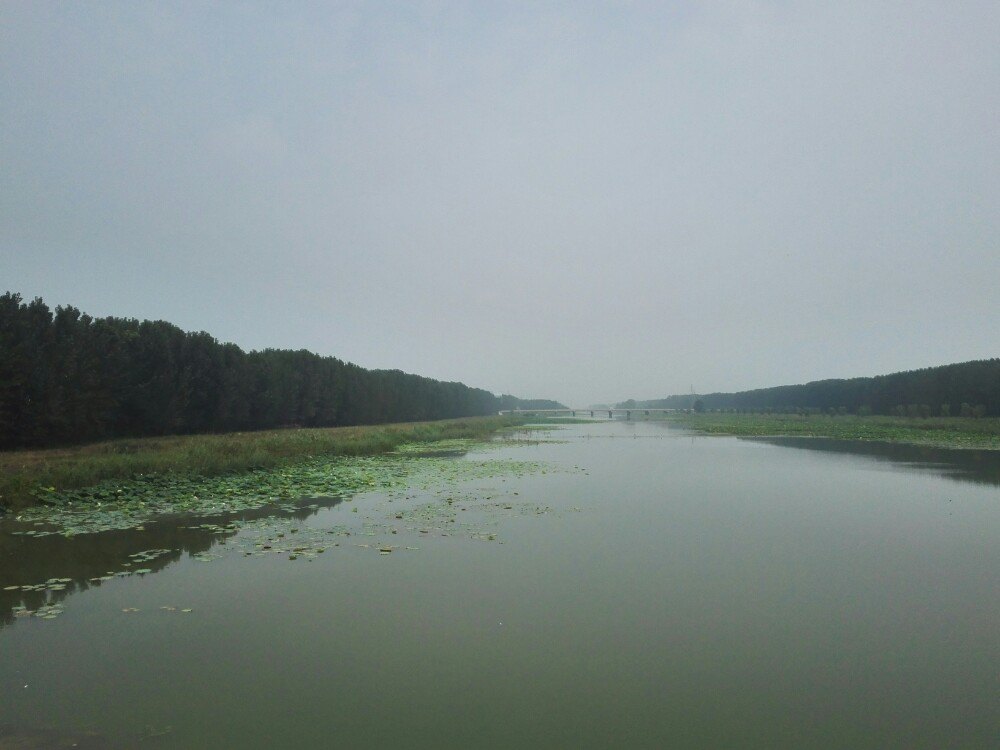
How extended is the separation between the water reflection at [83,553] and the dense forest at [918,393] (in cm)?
6352

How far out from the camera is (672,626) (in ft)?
21.6

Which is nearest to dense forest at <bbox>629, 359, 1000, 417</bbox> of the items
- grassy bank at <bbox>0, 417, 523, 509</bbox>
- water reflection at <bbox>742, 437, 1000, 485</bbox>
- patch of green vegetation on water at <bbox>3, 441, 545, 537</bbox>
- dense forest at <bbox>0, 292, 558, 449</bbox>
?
water reflection at <bbox>742, 437, 1000, 485</bbox>

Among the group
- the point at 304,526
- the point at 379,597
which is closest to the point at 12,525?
the point at 304,526

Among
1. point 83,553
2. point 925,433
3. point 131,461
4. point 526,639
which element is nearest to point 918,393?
point 925,433

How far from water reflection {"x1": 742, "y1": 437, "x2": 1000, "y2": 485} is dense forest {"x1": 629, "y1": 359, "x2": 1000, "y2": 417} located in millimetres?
27917

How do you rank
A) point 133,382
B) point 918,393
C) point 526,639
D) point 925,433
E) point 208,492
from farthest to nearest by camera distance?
point 918,393 < point 925,433 < point 133,382 < point 208,492 < point 526,639

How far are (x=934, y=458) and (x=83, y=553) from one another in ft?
103

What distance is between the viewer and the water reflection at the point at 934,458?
20.6 metres

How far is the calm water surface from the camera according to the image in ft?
15.0

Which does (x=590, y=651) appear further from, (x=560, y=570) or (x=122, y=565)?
(x=122, y=565)

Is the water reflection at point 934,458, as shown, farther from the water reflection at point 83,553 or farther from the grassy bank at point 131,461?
the grassy bank at point 131,461

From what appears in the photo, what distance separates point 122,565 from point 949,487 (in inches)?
817

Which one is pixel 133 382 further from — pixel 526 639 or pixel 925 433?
pixel 925 433

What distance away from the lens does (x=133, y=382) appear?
30.3 meters
